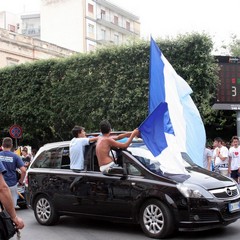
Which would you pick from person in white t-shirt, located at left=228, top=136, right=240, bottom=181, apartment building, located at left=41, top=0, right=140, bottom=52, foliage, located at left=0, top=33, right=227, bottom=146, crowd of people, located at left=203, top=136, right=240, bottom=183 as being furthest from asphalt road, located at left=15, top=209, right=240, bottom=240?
apartment building, located at left=41, top=0, right=140, bottom=52

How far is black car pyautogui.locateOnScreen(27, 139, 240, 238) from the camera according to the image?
700cm

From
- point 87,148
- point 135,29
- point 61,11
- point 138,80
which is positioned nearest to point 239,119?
point 138,80

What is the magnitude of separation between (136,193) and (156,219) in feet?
1.81

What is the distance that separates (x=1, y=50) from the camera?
121 feet

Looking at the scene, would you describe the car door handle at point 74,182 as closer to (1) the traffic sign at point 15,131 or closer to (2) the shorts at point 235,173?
(2) the shorts at point 235,173

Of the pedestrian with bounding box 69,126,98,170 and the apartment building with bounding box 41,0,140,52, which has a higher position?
the apartment building with bounding box 41,0,140,52

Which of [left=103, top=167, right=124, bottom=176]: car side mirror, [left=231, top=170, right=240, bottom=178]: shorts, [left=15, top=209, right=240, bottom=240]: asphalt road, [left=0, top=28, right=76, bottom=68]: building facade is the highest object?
[left=0, top=28, right=76, bottom=68]: building facade

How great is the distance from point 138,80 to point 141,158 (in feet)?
38.5

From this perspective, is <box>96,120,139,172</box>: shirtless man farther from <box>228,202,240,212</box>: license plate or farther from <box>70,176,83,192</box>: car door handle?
<box>228,202,240,212</box>: license plate

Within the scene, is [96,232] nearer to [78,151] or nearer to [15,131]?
[78,151]

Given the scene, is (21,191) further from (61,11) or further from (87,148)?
(61,11)

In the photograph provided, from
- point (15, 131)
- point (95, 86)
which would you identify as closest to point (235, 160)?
point (95, 86)

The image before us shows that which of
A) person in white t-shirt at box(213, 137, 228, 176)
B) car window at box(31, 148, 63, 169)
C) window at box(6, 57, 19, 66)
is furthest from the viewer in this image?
window at box(6, 57, 19, 66)

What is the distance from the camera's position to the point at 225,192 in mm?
7285
